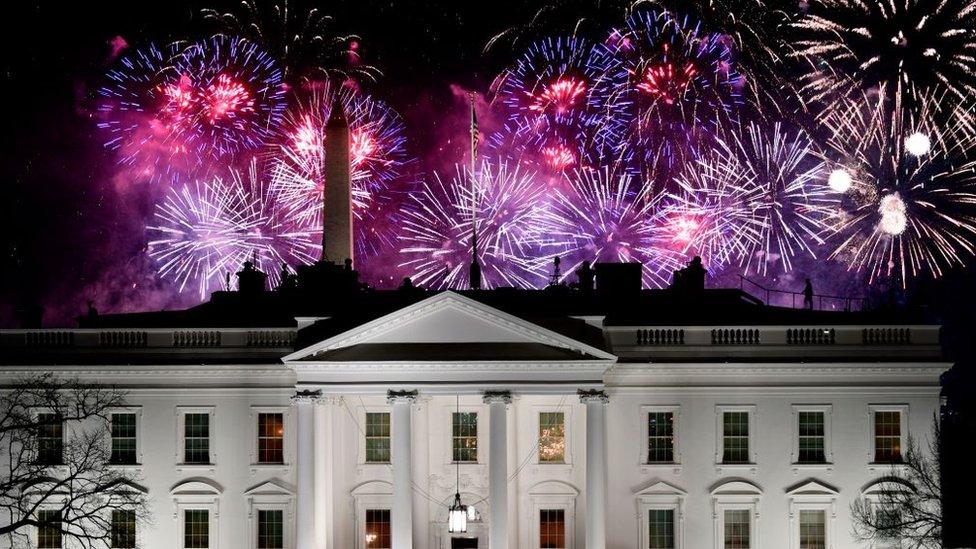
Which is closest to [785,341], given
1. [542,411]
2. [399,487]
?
[542,411]

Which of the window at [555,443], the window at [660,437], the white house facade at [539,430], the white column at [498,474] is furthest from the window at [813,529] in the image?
the white column at [498,474]

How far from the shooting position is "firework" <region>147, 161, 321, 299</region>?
3383 inches

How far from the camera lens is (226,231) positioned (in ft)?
283

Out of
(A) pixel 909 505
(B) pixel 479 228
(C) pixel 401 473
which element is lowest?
(A) pixel 909 505

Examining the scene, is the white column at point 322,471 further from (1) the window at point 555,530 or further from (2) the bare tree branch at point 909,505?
(2) the bare tree branch at point 909,505

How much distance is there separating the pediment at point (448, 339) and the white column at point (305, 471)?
1.46 m

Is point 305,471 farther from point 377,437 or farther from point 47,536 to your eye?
point 47,536

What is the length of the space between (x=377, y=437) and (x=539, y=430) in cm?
581

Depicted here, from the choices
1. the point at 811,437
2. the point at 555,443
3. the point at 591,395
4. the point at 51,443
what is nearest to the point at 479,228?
the point at 555,443

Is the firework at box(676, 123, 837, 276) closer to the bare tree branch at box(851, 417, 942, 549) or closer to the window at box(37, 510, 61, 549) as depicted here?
the bare tree branch at box(851, 417, 942, 549)

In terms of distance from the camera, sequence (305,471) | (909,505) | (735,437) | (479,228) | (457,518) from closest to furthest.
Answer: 1. (457,518)
2. (909,505)
3. (305,471)
4. (735,437)
5. (479,228)

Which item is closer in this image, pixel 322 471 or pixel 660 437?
pixel 322 471

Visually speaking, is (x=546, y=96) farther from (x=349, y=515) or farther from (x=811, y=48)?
(x=349, y=515)

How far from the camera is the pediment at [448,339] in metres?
61.4
